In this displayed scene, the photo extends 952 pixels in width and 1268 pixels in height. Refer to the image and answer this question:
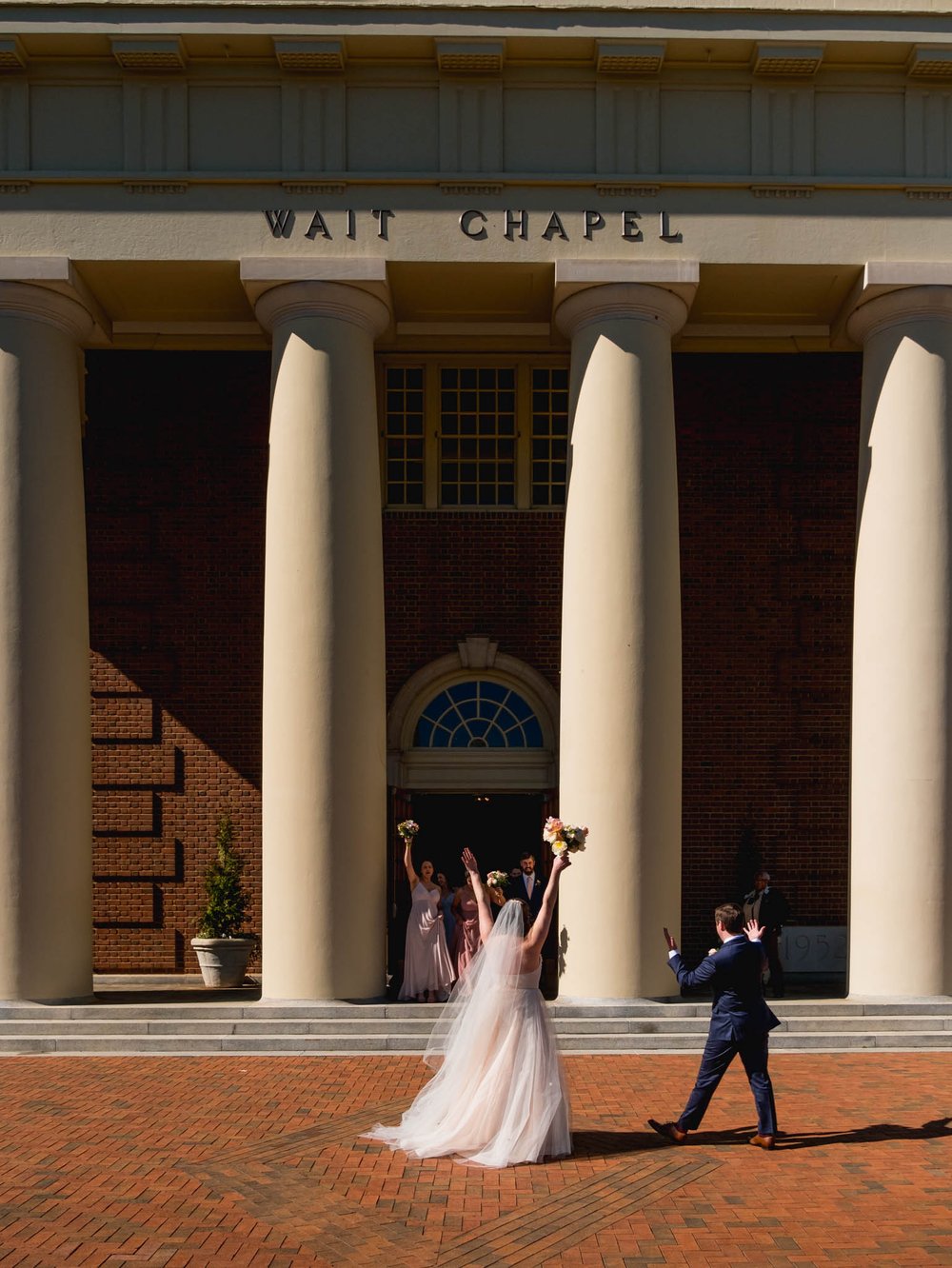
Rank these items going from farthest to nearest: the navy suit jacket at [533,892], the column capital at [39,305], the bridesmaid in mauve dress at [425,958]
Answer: the navy suit jacket at [533,892]
the bridesmaid in mauve dress at [425,958]
the column capital at [39,305]

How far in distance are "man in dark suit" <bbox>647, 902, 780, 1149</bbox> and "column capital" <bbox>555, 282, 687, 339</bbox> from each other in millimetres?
8716

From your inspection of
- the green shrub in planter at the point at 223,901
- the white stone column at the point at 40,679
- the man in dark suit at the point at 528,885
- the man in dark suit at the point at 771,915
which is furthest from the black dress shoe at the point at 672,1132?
the green shrub in planter at the point at 223,901

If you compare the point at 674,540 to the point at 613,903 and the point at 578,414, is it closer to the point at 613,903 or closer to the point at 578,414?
the point at 578,414

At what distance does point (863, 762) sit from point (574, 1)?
9723 mm

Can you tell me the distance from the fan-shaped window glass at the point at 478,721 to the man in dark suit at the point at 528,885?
225 cm

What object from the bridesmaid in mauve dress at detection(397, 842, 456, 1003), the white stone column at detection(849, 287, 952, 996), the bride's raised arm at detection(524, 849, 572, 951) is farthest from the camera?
the bridesmaid in mauve dress at detection(397, 842, 456, 1003)

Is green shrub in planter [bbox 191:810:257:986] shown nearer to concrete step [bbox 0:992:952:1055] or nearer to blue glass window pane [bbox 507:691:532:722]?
concrete step [bbox 0:992:952:1055]

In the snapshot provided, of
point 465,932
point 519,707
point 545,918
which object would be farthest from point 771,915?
point 545,918

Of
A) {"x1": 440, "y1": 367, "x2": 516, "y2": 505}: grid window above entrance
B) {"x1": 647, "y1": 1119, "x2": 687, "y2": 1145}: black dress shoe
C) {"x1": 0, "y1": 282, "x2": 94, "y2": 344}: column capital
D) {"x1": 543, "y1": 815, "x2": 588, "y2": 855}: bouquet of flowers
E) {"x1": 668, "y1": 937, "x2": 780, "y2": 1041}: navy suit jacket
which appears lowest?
{"x1": 647, "y1": 1119, "x2": 687, "y2": 1145}: black dress shoe

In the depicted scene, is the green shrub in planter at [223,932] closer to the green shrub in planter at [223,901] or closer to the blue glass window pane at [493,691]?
the green shrub in planter at [223,901]

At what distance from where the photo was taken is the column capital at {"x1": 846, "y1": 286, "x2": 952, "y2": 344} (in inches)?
684

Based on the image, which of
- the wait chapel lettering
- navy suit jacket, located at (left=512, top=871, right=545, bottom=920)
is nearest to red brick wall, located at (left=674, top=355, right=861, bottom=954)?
navy suit jacket, located at (left=512, top=871, right=545, bottom=920)

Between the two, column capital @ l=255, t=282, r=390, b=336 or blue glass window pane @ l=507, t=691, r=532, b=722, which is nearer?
column capital @ l=255, t=282, r=390, b=336

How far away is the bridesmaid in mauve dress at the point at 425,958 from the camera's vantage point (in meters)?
17.9
